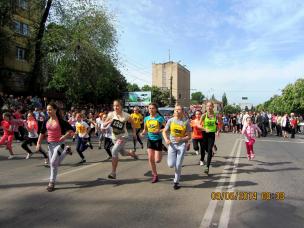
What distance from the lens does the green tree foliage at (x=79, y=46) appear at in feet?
99.5

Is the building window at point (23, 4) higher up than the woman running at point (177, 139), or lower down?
higher up

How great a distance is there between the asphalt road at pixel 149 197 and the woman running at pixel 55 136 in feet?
1.49

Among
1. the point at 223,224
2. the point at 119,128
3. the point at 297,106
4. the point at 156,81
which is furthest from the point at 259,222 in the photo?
the point at 156,81

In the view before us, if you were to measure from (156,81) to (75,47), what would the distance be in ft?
318

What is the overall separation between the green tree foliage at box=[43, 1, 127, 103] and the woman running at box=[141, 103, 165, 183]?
2299cm

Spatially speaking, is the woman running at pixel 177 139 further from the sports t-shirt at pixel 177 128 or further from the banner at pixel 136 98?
the banner at pixel 136 98

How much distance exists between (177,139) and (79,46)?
79.3ft

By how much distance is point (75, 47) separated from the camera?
30.3 m

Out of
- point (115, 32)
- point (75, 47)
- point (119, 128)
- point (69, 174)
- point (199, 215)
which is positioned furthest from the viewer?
point (115, 32)

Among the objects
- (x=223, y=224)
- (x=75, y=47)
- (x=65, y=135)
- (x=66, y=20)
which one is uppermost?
(x=66, y=20)

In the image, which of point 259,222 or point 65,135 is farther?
point 65,135

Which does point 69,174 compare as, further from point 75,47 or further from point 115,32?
point 115,32

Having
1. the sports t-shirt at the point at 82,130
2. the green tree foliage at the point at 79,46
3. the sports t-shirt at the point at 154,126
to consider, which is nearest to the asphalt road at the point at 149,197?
the sports t-shirt at the point at 154,126

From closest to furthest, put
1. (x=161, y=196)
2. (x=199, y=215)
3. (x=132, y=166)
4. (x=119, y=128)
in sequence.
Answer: (x=199, y=215) → (x=161, y=196) → (x=119, y=128) → (x=132, y=166)
